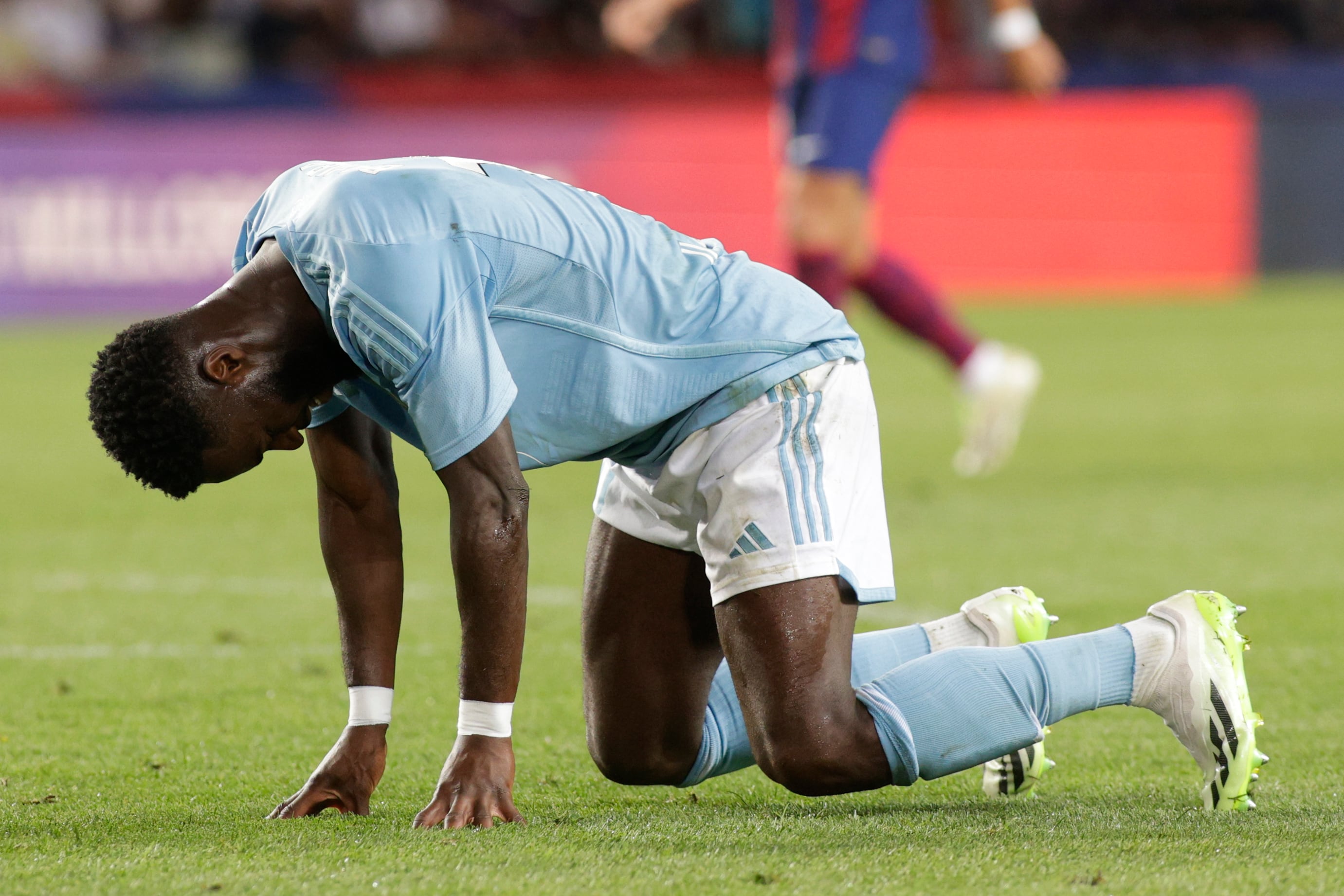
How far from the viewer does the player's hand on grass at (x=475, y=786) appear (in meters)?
2.91

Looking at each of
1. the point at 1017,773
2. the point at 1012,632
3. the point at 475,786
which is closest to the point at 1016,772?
the point at 1017,773

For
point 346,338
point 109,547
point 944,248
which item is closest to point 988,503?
point 109,547

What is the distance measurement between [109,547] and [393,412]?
143 inches

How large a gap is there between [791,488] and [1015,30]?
401cm

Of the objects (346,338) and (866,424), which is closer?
(346,338)

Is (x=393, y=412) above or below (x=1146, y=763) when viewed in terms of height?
above

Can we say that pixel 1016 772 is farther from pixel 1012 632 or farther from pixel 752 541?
pixel 752 541

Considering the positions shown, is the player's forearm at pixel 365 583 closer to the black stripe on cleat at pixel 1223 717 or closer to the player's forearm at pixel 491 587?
the player's forearm at pixel 491 587

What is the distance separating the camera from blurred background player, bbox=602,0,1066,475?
675 cm

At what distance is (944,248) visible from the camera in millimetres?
14859

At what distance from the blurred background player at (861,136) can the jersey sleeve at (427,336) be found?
164 inches

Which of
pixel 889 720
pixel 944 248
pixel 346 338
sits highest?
pixel 346 338

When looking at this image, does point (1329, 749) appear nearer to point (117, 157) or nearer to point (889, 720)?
point (889, 720)

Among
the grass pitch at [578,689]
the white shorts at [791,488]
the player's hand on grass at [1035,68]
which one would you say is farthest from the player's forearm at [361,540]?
the player's hand on grass at [1035,68]
